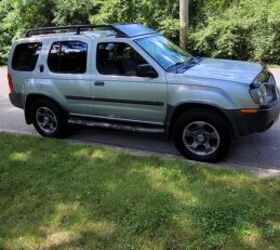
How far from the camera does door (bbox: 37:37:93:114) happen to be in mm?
6719

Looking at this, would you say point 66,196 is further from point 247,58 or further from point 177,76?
point 247,58

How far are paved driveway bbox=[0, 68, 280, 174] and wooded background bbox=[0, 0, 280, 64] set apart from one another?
18.4ft

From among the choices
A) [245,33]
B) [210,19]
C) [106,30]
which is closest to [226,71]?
[106,30]

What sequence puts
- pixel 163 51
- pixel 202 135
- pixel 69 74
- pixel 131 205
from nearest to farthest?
pixel 131 205
pixel 202 135
pixel 163 51
pixel 69 74

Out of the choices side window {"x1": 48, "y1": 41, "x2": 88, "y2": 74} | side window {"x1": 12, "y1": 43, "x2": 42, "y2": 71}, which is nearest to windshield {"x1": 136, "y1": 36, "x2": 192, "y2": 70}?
side window {"x1": 48, "y1": 41, "x2": 88, "y2": 74}

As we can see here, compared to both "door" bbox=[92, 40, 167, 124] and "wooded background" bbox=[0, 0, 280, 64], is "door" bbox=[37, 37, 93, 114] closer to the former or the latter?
"door" bbox=[92, 40, 167, 124]

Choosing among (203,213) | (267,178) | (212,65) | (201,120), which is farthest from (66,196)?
(212,65)

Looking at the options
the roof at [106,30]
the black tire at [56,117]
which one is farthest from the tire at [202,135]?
the black tire at [56,117]

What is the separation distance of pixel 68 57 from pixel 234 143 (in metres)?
2.80

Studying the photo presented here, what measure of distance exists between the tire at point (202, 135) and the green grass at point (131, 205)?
320mm

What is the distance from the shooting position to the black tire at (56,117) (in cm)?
720

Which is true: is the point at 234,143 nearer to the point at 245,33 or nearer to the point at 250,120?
the point at 250,120

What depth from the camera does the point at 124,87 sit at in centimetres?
633

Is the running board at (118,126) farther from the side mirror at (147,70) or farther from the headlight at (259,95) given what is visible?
the headlight at (259,95)
